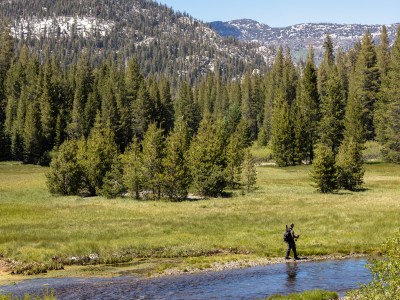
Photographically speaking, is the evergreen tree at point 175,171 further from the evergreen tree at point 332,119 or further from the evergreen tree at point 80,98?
the evergreen tree at point 80,98

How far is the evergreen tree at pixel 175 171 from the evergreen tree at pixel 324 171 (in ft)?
58.0

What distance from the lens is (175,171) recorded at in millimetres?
65875

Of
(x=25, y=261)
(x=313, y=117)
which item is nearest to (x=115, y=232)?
(x=25, y=261)

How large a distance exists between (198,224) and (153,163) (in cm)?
2462

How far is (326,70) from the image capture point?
14438cm

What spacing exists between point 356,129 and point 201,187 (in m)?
42.8

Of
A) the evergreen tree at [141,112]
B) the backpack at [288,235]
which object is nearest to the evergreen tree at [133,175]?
the backpack at [288,235]

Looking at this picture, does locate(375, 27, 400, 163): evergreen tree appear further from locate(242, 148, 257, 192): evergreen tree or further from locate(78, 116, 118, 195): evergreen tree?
locate(78, 116, 118, 195): evergreen tree

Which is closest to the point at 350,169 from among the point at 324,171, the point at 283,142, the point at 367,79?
the point at 324,171

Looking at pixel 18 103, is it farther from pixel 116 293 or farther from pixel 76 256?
pixel 116 293

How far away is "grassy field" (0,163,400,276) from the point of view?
3475 cm

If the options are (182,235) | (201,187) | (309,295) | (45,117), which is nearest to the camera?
(309,295)

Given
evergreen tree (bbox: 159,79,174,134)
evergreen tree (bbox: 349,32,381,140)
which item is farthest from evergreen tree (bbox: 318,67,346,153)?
evergreen tree (bbox: 159,79,174,134)

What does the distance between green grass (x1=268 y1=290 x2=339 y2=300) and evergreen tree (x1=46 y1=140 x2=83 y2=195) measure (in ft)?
178
